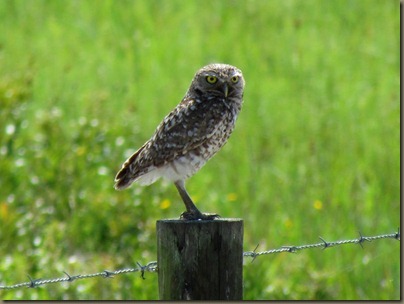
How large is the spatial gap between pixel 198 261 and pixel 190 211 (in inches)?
63.6

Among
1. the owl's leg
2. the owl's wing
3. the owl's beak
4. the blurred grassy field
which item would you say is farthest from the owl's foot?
the blurred grassy field

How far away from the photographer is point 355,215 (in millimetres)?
9688

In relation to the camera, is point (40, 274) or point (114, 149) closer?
point (40, 274)

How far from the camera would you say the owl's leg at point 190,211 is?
6.39 m

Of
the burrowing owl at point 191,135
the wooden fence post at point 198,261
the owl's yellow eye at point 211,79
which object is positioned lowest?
the wooden fence post at point 198,261

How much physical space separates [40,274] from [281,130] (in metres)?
3.78

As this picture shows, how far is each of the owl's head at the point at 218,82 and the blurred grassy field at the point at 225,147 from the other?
1.63m

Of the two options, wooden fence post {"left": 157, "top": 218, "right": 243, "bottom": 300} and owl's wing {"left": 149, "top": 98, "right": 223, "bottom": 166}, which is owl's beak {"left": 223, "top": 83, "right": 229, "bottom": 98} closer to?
owl's wing {"left": 149, "top": 98, "right": 223, "bottom": 166}

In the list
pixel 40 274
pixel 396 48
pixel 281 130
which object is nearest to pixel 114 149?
pixel 40 274

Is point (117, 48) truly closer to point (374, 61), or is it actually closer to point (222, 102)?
point (374, 61)

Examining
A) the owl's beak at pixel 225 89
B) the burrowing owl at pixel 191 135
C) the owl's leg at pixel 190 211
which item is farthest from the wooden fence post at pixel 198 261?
the owl's beak at pixel 225 89

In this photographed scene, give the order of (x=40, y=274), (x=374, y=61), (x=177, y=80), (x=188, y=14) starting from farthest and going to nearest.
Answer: (x=188, y=14)
(x=374, y=61)
(x=177, y=80)
(x=40, y=274)

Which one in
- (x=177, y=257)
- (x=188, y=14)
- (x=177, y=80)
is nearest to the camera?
(x=177, y=257)

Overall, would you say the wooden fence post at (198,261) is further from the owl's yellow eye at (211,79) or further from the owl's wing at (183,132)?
the owl's yellow eye at (211,79)
